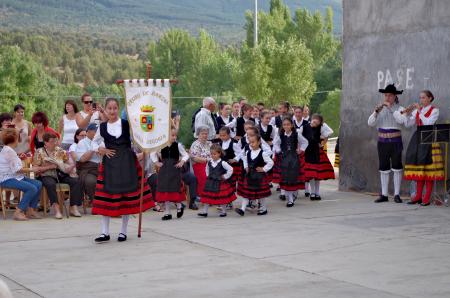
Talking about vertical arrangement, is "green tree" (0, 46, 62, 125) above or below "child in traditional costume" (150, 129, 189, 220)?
above

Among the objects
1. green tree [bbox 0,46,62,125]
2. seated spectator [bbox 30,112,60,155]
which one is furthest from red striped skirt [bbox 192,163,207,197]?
green tree [bbox 0,46,62,125]

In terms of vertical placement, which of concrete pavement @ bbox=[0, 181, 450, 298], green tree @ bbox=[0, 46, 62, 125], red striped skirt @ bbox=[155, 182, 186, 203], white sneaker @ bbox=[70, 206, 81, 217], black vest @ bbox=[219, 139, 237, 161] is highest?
green tree @ bbox=[0, 46, 62, 125]

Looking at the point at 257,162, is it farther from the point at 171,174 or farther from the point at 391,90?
the point at 391,90

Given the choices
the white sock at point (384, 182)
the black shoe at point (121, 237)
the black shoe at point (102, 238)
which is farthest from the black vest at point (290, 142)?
the black shoe at point (102, 238)

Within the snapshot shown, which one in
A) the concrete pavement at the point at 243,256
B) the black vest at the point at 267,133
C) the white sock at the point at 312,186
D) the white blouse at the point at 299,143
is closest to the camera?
the concrete pavement at the point at 243,256

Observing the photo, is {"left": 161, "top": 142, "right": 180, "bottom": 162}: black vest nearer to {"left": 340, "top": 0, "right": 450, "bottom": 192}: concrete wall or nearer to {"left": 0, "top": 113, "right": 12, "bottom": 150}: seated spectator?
{"left": 0, "top": 113, "right": 12, "bottom": 150}: seated spectator

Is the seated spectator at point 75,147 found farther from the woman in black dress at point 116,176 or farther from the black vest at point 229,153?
the woman in black dress at point 116,176

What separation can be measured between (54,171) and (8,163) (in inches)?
30.4

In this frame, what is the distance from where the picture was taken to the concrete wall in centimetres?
1395

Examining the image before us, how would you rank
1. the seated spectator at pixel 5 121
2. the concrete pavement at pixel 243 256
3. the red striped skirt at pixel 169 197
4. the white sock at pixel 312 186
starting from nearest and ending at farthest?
the concrete pavement at pixel 243 256
the red striped skirt at pixel 169 197
the seated spectator at pixel 5 121
the white sock at pixel 312 186

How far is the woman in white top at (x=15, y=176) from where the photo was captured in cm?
1224

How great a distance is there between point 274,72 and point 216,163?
3937cm

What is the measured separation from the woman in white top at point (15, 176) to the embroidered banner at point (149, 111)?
2493 millimetres

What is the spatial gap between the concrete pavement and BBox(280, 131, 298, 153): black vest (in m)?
1.23
